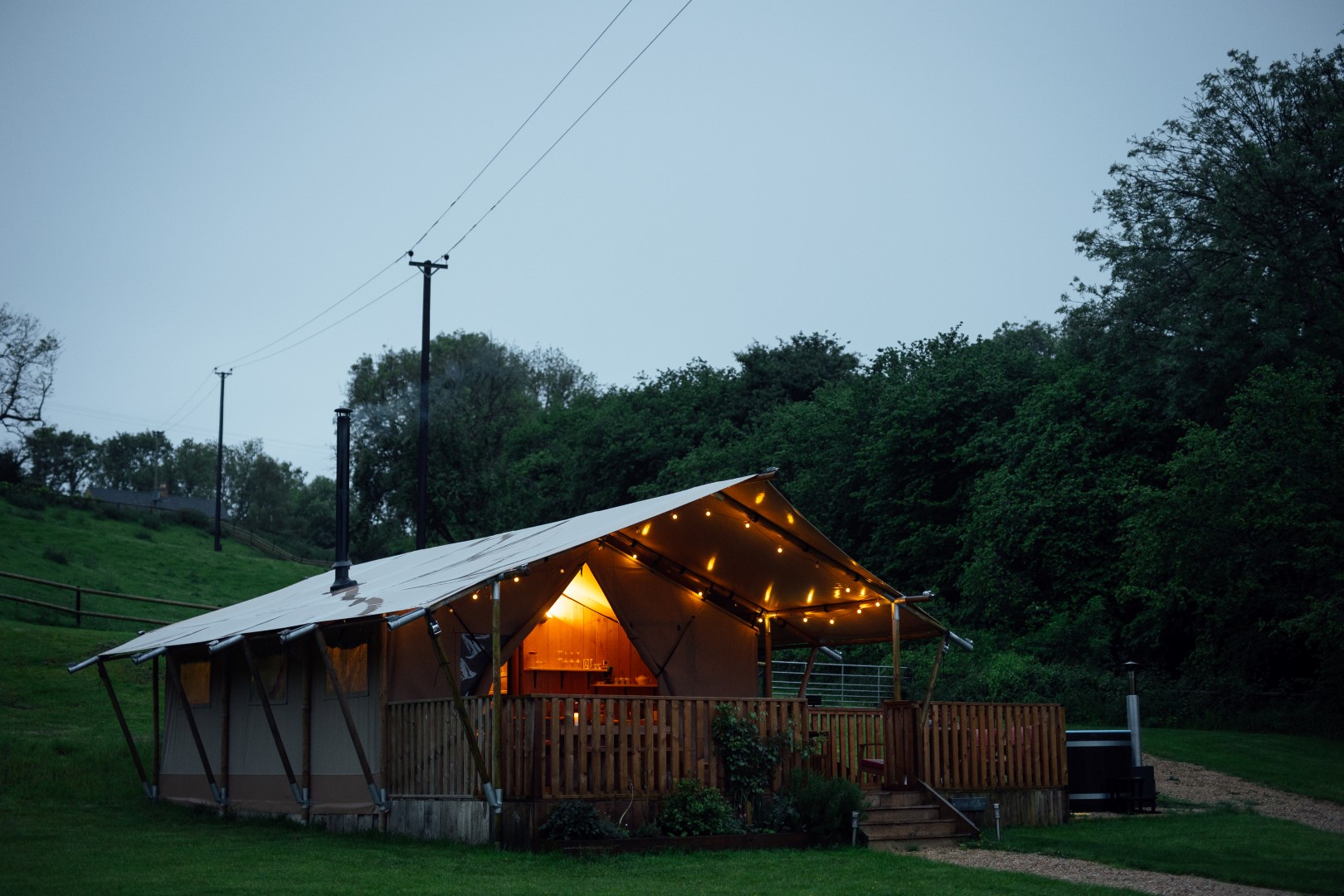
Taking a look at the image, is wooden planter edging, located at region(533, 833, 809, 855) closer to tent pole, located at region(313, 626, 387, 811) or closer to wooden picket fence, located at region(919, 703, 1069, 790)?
wooden picket fence, located at region(919, 703, 1069, 790)

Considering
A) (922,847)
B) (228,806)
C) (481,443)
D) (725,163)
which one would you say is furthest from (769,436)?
(725,163)

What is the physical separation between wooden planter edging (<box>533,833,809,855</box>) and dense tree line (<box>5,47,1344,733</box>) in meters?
12.9

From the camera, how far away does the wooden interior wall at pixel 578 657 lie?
15852 millimetres

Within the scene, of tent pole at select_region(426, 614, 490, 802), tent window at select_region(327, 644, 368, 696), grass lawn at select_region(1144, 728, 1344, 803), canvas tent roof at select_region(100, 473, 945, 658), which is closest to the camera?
tent pole at select_region(426, 614, 490, 802)

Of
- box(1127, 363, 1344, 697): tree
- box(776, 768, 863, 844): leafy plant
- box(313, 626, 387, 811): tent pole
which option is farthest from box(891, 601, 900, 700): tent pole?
box(1127, 363, 1344, 697): tree

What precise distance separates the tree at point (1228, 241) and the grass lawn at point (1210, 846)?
13.7m

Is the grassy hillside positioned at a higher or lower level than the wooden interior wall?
higher

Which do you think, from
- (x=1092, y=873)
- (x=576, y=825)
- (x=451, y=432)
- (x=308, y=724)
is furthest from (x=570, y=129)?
(x=451, y=432)

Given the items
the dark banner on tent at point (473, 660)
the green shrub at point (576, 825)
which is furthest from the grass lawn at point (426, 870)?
the dark banner on tent at point (473, 660)

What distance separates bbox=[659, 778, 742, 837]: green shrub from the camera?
36.2 feet

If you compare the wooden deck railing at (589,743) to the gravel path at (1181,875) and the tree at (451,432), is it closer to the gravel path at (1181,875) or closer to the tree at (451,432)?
the gravel path at (1181,875)

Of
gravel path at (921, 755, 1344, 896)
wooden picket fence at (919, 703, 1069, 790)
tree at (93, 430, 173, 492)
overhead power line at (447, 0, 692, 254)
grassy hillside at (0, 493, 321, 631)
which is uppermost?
tree at (93, 430, 173, 492)

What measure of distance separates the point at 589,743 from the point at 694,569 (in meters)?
4.58

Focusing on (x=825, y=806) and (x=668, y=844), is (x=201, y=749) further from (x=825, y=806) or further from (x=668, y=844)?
(x=825, y=806)
